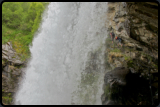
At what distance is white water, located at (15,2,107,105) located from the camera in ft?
25.3

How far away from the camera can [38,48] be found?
10219 mm

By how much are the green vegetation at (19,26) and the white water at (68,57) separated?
15.3 feet

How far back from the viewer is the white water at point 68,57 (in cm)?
770

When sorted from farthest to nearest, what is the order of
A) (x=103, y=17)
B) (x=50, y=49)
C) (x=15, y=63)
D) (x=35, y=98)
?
1. (x=15, y=63)
2. (x=103, y=17)
3. (x=50, y=49)
4. (x=35, y=98)

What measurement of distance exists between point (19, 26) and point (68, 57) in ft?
33.5

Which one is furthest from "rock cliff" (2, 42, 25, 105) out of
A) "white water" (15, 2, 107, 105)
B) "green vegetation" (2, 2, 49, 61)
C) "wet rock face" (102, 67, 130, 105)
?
"wet rock face" (102, 67, 130, 105)

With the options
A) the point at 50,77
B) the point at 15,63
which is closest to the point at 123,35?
the point at 50,77

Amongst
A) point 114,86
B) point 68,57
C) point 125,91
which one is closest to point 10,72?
point 68,57

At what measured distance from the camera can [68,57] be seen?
26.9ft

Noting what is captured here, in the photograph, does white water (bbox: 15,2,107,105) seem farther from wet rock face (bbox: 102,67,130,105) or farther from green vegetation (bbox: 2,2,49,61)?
green vegetation (bbox: 2,2,49,61)

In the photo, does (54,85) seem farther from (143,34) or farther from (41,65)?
(143,34)

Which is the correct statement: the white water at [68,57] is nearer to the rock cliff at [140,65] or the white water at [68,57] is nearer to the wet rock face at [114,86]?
the wet rock face at [114,86]

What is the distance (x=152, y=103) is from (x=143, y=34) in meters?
3.36

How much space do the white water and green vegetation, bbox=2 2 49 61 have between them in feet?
15.3
